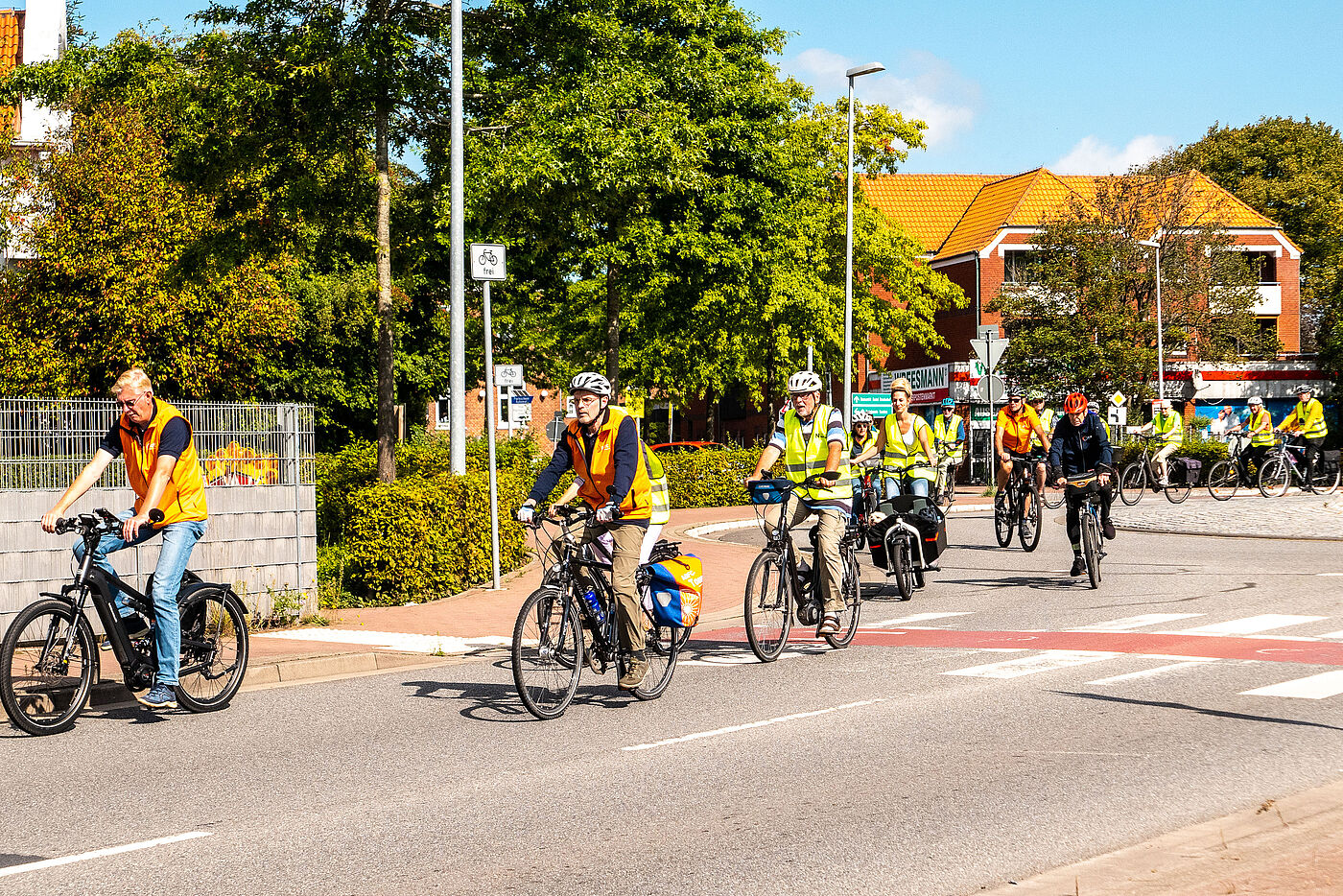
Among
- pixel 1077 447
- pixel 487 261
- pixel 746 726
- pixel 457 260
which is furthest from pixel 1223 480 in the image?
pixel 746 726

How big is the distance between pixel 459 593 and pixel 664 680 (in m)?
6.00

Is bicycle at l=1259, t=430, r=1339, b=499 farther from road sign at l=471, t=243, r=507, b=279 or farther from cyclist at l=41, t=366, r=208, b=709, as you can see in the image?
cyclist at l=41, t=366, r=208, b=709

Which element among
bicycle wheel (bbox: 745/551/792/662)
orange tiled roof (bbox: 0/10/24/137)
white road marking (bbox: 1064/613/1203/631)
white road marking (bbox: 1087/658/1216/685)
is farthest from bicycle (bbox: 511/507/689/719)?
orange tiled roof (bbox: 0/10/24/137)

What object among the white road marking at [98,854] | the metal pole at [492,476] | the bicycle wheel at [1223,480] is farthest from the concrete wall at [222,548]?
the bicycle wheel at [1223,480]

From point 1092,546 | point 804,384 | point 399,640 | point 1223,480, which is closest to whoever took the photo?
point 804,384

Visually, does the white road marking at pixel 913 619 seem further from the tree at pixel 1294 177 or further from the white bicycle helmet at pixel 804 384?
the tree at pixel 1294 177

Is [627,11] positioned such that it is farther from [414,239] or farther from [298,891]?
[298,891]

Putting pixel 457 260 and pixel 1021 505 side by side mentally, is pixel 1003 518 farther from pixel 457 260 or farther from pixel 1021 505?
pixel 457 260

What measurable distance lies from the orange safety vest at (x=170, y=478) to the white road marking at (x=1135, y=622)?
7.01 m

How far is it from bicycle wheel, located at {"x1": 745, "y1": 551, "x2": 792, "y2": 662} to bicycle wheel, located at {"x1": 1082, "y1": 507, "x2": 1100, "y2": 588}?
534 cm

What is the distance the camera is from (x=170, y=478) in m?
8.47

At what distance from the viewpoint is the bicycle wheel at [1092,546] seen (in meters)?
14.8

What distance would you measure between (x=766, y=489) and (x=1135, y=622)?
425cm

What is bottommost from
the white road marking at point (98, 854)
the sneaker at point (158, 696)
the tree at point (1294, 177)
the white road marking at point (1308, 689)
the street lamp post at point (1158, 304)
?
the white road marking at point (1308, 689)
